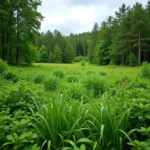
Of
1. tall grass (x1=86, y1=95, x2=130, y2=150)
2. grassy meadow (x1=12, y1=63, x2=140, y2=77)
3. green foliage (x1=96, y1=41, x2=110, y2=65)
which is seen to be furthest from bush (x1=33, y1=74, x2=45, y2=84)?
green foliage (x1=96, y1=41, x2=110, y2=65)

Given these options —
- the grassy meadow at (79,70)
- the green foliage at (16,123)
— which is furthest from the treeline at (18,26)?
the green foliage at (16,123)

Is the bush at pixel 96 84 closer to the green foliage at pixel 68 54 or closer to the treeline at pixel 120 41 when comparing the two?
the treeline at pixel 120 41

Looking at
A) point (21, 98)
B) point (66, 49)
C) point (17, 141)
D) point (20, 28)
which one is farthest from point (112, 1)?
point (66, 49)

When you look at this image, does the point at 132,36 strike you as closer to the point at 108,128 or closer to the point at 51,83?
the point at 51,83

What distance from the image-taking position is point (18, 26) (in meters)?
20.8

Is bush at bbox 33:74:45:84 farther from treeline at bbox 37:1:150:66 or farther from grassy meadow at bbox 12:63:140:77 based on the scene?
treeline at bbox 37:1:150:66

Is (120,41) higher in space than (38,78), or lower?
higher

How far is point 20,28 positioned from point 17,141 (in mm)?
20827

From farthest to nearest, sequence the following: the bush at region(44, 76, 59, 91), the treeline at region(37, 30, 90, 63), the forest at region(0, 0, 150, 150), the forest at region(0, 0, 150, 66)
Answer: the treeline at region(37, 30, 90, 63)
the forest at region(0, 0, 150, 66)
the bush at region(44, 76, 59, 91)
the forest at region(0, 0, 150, 150)

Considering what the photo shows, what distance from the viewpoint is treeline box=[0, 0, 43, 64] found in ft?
67.6

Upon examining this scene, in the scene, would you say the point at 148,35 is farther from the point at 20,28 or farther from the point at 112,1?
the point at 112,1

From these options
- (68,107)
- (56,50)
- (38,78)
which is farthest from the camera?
(56,50)

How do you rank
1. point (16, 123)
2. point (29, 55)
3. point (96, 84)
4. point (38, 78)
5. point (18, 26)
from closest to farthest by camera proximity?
point (16, 123) < point (96, 84) < point (38, 78) < point (18, 26) < point (29, 55)

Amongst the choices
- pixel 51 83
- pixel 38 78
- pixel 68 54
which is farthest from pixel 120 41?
pixel 68 54
